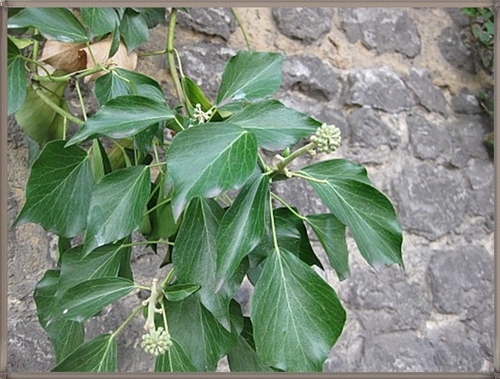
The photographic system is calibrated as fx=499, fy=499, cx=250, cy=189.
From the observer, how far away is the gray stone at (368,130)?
1084 millimetres

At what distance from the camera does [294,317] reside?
0.47 m

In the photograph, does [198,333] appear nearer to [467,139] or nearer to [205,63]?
[205,63]

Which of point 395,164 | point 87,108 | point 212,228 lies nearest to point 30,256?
point 87,108

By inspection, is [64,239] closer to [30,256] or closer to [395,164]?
[30,256]

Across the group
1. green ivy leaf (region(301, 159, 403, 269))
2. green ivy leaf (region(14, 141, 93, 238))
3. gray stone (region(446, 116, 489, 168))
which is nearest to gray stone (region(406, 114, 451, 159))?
gray stone (region(446, 116, 489, 168))

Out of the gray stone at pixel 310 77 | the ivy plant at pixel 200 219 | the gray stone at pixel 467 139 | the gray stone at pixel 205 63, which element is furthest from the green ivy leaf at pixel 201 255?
the gray stone at pixel 467 139

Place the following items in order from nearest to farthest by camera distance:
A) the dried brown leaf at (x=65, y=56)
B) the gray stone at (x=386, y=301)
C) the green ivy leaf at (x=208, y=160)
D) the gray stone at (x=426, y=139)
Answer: the green ivy leaf at (x=208, y=160) < the dried brown leaf at (x=65, y=56) < the gray stone at (x=386, y=301) < the gray stone at (x=426, y=139)

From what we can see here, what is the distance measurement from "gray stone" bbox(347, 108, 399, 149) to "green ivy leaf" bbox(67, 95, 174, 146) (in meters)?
0.64

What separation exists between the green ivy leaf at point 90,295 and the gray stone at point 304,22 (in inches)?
28.4

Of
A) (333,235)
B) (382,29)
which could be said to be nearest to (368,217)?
(333,235)

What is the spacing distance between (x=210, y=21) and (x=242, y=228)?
0.62 meters

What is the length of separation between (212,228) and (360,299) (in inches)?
23.9

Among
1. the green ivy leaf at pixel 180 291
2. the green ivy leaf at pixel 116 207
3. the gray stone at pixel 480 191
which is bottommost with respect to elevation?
the gray stone at pixel 480 191

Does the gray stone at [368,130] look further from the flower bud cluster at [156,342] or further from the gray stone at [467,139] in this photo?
the flower bud cluster at [156,342]
